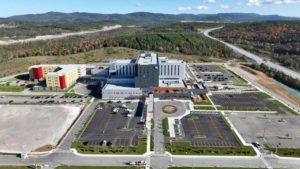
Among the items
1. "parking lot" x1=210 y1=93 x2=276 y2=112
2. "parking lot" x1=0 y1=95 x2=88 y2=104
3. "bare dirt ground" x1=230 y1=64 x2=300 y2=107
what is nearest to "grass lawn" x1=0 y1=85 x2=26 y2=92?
"parking lot" x1=0 y1=95 x2=88 y2=104

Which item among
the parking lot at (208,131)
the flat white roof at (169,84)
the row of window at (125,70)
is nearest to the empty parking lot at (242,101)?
the parking lot at (208,131)

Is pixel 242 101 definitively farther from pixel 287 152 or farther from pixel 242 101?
pixel 287 152

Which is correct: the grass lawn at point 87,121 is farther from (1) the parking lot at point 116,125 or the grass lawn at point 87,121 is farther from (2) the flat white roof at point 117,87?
(2) the flat white roof at point 117,87

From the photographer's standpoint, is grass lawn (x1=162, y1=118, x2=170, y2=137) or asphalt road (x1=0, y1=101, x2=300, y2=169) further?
grass lawn (x1=162, y1=118, x2=170, y2=137)

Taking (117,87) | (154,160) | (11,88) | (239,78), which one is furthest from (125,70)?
(154,160)

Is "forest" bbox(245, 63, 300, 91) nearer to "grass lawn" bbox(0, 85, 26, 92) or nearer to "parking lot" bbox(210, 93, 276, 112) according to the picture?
"parking lot" bbox(210, 93, 276, 112)
